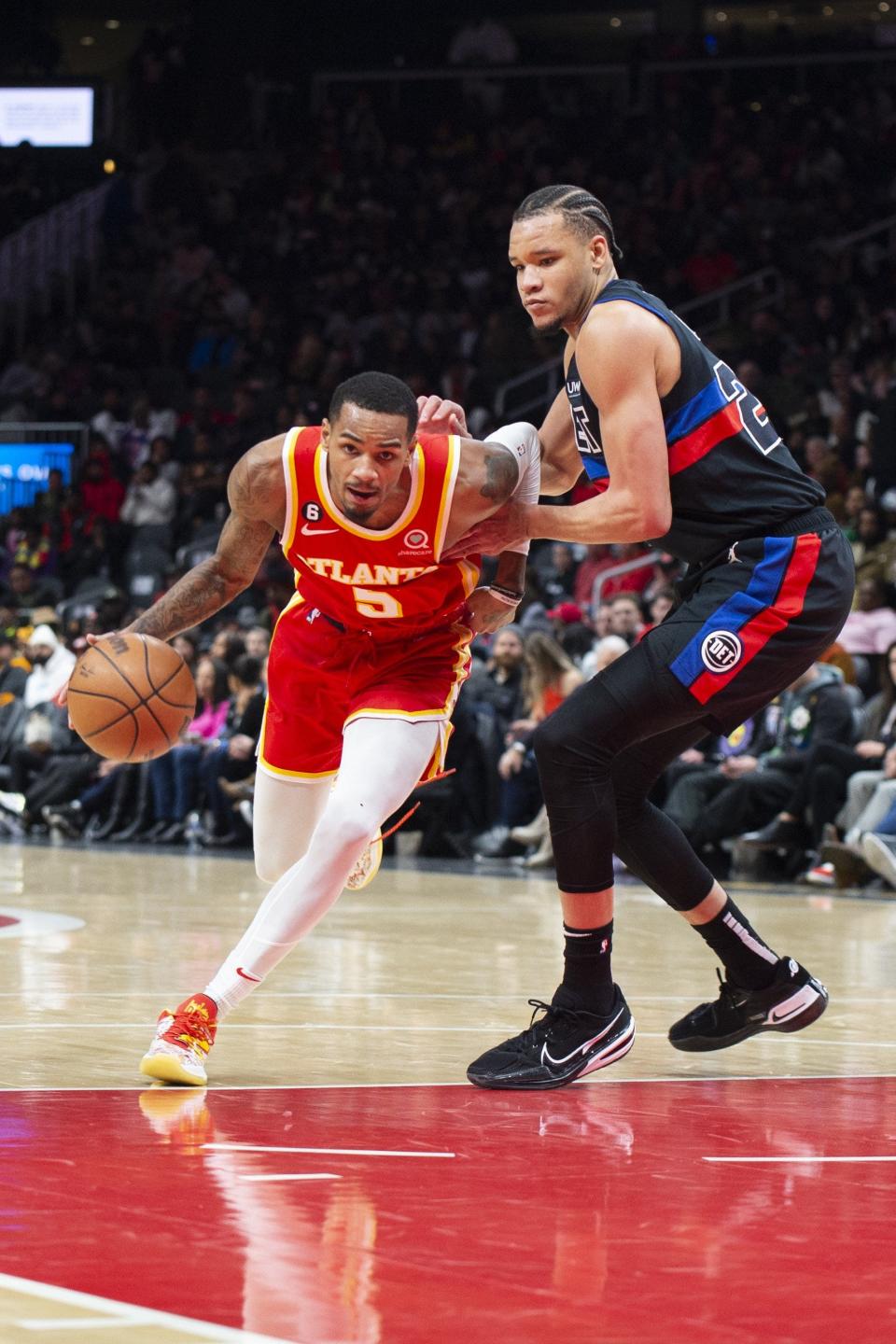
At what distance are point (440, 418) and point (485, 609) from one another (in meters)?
0.49

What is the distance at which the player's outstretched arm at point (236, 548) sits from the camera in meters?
4.59

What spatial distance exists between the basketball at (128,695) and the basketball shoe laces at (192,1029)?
68cm

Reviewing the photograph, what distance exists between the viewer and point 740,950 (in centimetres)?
482

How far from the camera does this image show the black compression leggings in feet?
14.6

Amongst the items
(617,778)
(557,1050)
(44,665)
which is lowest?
(557,1050)

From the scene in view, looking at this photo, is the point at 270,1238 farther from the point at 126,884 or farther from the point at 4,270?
the point at 4,270

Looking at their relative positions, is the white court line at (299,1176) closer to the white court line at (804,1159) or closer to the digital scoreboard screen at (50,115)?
the white court line at (804,1159)

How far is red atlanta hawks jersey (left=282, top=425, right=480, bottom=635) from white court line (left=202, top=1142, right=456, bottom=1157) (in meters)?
1.51

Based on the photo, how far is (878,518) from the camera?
12.9m

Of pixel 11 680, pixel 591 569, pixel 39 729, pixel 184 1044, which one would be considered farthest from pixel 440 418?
pixel 11 680

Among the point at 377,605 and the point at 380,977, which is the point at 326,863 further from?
the point at 380,977

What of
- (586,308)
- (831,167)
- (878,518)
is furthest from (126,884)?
(831,167)

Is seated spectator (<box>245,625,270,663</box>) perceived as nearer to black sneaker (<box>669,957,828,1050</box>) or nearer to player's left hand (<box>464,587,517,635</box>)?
player's left hand (<box>464,587,517,635</box>)

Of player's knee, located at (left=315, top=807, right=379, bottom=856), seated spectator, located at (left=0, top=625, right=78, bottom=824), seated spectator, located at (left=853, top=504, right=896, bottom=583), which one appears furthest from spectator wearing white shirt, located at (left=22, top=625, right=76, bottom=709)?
player's knee, located at (left=315, top=807, right=379, bottom=856)
